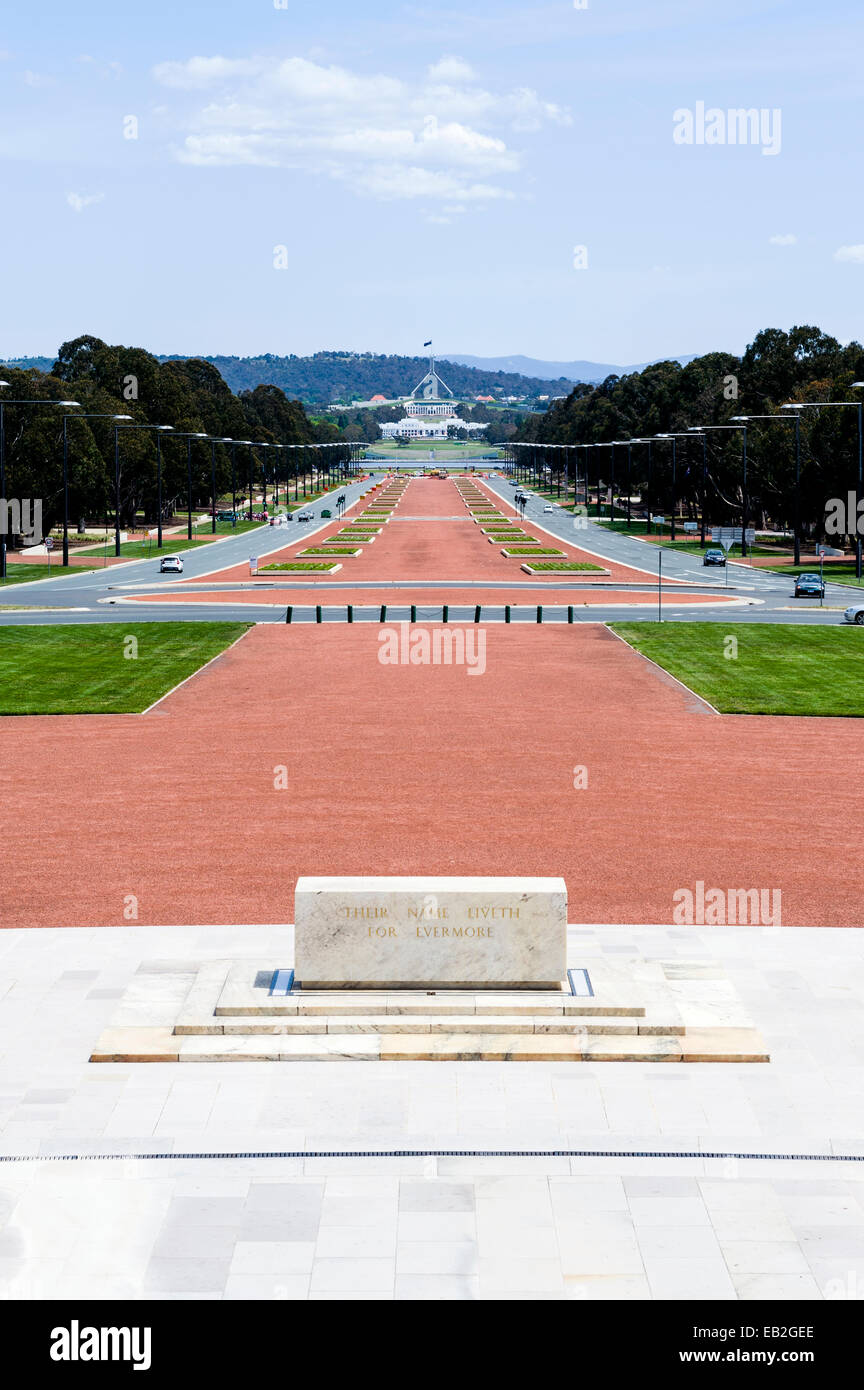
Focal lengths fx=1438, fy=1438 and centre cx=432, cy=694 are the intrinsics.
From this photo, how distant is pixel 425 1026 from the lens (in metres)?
14.9

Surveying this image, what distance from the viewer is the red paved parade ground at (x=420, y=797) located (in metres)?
21.2

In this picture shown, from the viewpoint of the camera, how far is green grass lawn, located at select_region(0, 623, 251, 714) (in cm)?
3862

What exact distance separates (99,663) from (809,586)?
35947 mm

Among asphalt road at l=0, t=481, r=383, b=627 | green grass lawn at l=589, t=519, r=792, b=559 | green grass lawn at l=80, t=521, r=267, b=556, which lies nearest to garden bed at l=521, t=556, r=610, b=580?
green grass lawn at l=589, t=519, r=792, b=559

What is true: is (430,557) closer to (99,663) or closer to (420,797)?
(99,663)

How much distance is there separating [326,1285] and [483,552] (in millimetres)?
88342

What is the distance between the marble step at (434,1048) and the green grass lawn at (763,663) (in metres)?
22.9

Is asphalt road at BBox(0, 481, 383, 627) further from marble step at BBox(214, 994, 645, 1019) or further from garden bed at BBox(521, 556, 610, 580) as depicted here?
marble step at BBox(214, 994, 645, 1019)

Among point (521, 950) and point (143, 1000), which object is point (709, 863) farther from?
point (143, 1000)

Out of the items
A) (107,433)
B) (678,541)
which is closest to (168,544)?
(107,433)

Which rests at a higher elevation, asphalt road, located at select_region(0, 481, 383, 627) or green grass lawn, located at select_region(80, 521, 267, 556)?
green grass lawn, located at select_region(80, 521, 267, 556)

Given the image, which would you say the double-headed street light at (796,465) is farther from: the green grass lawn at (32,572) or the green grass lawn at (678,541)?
the green grass lawn at (32,572)

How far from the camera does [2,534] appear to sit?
78812mm

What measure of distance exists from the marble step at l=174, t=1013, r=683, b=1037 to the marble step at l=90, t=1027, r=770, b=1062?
0.08 metres
